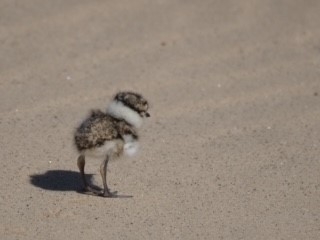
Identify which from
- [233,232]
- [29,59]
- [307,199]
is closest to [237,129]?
[307,199]

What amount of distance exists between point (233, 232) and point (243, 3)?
493 centimetres

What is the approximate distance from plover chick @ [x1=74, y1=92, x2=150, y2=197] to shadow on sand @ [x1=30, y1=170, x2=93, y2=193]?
0.18 metres

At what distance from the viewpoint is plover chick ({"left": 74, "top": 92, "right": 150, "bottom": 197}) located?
6.65 metres

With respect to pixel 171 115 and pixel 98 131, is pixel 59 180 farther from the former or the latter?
pixel 171 115

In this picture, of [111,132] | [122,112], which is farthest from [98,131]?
[122,112]

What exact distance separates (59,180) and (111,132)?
0.83 meters

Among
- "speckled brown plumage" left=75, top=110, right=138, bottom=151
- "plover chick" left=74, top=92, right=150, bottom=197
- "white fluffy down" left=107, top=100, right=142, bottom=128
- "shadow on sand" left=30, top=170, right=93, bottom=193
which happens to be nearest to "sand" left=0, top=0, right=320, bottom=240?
"shadow on sand" left=30, top=170, right=93, bottom=193

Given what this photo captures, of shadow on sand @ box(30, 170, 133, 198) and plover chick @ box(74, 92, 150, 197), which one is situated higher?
plover chick @ box(74, 92, 150, 197)

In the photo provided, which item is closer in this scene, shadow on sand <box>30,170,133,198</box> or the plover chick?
the plover chick

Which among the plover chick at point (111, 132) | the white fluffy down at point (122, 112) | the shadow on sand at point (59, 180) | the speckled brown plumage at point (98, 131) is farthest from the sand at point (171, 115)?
the white fluffy down at point (122, 112)

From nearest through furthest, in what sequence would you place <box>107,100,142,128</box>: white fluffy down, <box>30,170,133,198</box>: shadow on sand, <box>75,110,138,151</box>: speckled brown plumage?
<box>75,110,138,151</box>: speckled brown plumage < <box>107,100,142,128</box>: white fluffy down < <box>30,170,133,198</box>: shadow on sand

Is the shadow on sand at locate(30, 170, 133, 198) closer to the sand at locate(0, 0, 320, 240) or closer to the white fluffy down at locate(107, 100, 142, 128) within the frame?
the sand at locate(0, 0, 320, 240)

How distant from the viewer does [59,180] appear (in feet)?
23.7

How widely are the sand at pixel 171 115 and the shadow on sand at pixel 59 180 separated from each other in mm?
17
